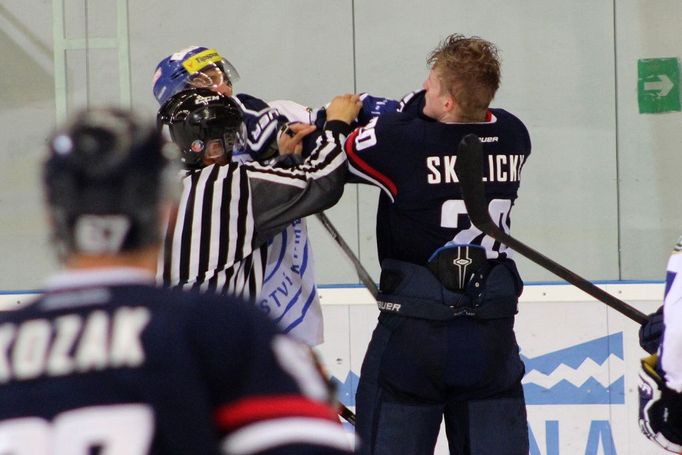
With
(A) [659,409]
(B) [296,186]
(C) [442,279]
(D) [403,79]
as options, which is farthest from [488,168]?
(D) [403,79]

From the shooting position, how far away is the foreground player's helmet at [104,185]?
40.7 inches

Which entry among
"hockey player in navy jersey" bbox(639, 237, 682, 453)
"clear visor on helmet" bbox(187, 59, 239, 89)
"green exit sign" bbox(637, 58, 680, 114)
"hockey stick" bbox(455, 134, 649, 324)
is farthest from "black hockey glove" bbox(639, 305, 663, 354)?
"green exit sign" bbox(637, 58, 680, 114)

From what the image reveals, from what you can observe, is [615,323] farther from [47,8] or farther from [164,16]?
[47,8]

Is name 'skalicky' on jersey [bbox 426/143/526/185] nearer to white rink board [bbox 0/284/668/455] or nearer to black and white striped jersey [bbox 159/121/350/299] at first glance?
black and white striped jersey [bbox 159/121/350/299]

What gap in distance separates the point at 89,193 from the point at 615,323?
3114 millimetres

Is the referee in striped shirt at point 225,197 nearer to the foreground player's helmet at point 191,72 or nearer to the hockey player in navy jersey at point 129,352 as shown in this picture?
the foreground player's helmet at point 191,72

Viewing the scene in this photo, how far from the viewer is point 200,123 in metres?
2.55

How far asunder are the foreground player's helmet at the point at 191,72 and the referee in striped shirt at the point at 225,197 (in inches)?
11.0

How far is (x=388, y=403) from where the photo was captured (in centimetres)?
262

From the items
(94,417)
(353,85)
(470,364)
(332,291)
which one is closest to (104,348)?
(94,417)

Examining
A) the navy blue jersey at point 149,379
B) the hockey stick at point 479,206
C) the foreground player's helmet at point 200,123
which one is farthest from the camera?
the foreground player's helmet at point 200,123

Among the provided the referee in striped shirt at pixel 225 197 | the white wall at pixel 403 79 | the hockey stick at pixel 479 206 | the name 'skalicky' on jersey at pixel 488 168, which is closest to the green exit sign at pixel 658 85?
the white wall at pixel 403 79

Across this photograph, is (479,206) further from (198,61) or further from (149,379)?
(149,379)

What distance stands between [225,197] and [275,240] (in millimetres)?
222
